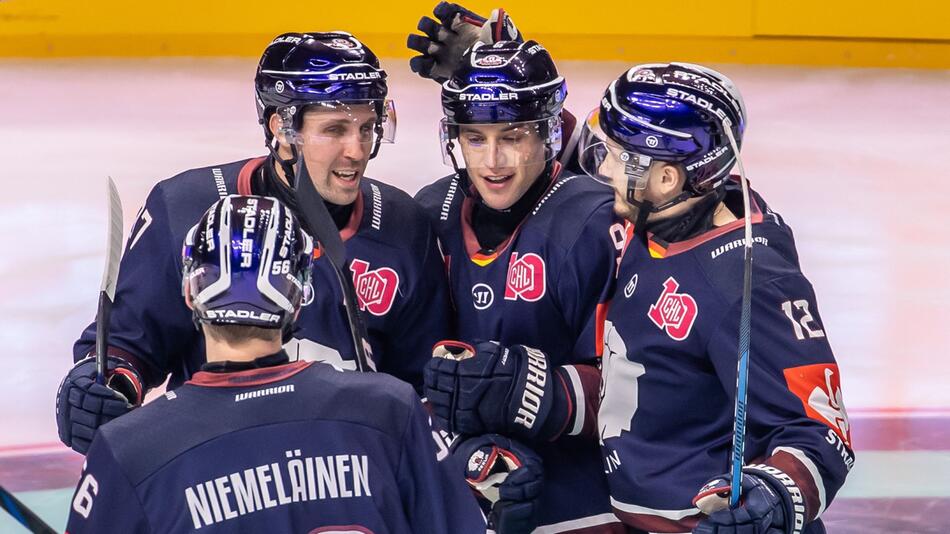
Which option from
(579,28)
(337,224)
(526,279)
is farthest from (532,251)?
(579,28)

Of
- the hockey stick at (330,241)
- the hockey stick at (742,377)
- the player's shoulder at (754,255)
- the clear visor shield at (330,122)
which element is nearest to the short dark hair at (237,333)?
the hockey stick at (330,241)

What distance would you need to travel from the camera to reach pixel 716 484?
2516mm

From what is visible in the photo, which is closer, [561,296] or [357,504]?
[357,504]

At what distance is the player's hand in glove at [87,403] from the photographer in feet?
9.42

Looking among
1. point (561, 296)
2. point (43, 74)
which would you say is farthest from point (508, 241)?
point (43, 74)

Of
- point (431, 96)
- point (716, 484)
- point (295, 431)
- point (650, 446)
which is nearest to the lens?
point (295, 431)

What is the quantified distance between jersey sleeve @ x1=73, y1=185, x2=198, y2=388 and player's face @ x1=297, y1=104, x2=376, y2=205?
344 mm

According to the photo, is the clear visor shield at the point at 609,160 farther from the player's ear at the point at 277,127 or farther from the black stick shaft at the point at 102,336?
the black stick shaft at the point at 102,336

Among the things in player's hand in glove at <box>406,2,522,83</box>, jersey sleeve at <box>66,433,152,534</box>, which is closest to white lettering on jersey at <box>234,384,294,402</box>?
jersey sleeve at <box>66,433,152,534</box>

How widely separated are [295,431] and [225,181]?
3.95 ft

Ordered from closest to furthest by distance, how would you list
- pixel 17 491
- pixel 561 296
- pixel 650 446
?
1. pixel 650 446
2. pixel 561 296
3. pixel 17 491

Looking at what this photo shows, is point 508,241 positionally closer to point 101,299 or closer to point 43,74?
point 101,299

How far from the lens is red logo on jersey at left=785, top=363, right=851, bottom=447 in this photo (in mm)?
2625

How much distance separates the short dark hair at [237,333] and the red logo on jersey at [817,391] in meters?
0.96
